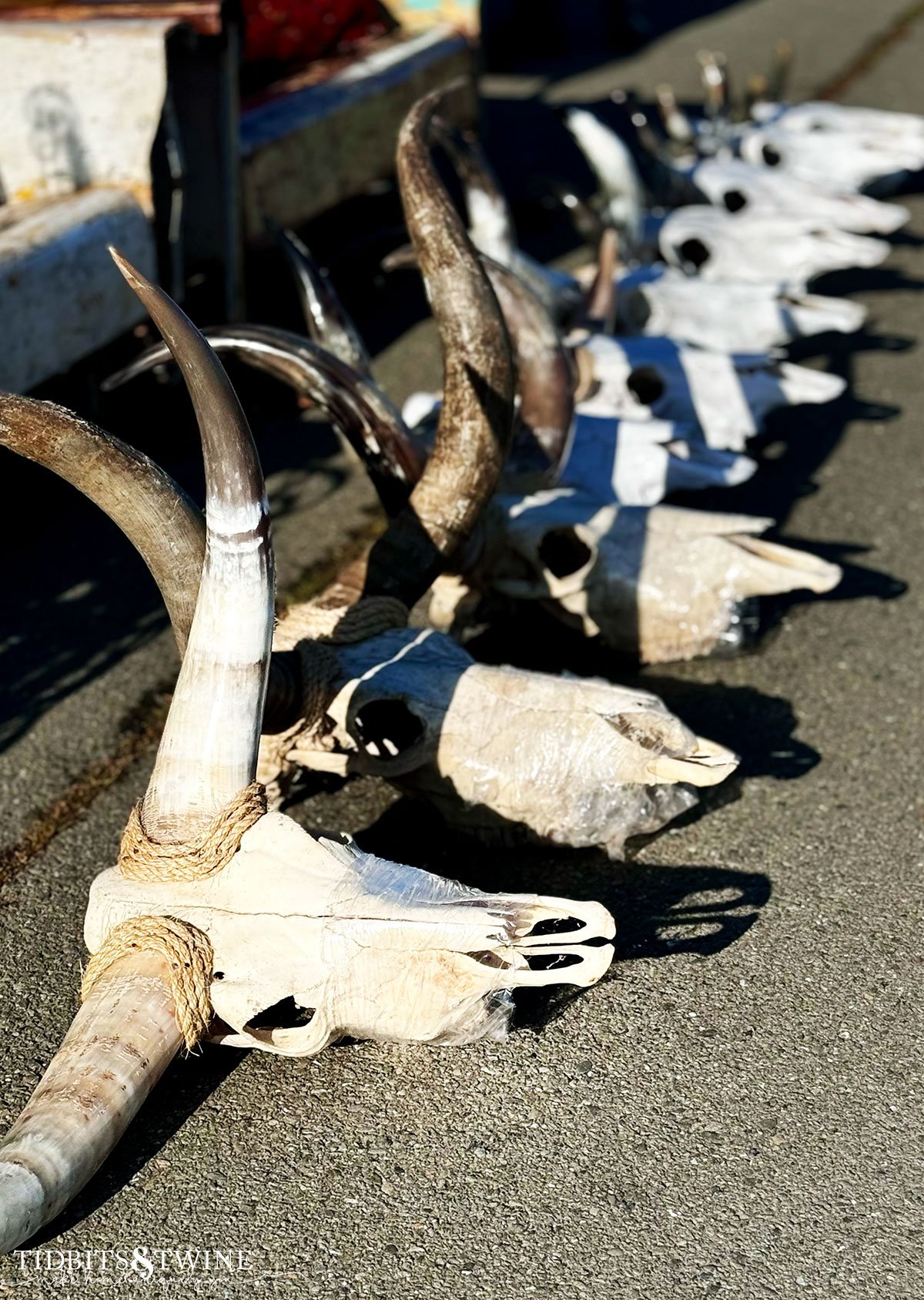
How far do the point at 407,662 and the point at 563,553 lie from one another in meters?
0.98

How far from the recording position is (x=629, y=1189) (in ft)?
9.02

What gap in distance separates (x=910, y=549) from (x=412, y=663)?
2.32m

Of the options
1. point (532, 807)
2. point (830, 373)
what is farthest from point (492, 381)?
point (830, 373)

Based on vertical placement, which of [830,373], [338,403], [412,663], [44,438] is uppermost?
[44,438]

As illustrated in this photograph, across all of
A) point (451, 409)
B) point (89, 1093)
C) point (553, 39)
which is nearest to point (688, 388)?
point (451, 409)

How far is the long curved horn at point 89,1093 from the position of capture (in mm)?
2496

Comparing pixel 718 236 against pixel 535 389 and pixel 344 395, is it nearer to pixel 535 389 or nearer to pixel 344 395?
pixel 535 389

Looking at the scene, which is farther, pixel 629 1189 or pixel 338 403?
pixel 338 403

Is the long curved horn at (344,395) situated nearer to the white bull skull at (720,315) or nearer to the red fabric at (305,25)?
the white bull skull at (720,315)

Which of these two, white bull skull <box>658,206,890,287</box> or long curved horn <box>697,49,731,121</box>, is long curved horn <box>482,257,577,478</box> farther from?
long curved horn <box>697,49,731,121</box>

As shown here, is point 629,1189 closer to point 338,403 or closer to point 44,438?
point 44,438

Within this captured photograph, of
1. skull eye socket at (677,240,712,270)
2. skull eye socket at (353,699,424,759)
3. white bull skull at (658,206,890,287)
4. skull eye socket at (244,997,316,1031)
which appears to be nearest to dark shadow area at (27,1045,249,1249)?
skull eye socket at (244,997,316,1031)

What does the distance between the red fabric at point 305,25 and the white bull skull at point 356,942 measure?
22.7ft

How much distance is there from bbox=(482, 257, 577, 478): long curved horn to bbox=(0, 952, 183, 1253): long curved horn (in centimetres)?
232
